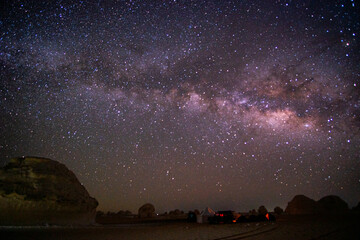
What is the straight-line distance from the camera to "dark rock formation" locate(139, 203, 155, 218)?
53406 millimetres

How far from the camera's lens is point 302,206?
45.3 metres

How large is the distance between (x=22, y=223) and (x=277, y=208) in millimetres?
52065

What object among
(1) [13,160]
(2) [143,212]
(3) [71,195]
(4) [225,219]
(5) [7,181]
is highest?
(1) [13,160]

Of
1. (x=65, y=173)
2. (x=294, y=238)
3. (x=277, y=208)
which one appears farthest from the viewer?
(x=277, y=208)

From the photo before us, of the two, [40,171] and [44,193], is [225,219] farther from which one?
[40,171]

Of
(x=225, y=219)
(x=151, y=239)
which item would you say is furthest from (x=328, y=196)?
(x=151, y=239)

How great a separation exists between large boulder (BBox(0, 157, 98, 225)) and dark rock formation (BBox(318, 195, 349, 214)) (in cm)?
4231

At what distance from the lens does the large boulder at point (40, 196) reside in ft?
71.9

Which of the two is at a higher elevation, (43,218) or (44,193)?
(44,193)

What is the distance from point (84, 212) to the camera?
25.8m

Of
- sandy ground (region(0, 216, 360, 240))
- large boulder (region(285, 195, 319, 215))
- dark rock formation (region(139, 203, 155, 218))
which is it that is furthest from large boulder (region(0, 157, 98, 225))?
large boulder (region(285, 195, 319, 215))

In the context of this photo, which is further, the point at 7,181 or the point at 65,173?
the point at 65,173

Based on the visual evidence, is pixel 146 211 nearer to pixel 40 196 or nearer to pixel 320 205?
pixel 40 196

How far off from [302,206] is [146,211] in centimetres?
3489
